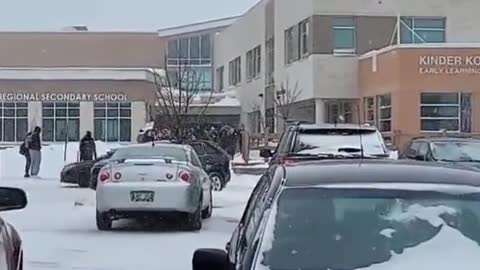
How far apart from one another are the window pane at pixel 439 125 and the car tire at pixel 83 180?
1974 centimetres

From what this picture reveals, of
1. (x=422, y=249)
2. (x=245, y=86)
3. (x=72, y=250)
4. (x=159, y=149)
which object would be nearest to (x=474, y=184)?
(x=422, y=249)

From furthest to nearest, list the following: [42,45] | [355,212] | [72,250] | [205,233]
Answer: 1. [42,45]
2. [205,233]
3. [72,250]
4. [355,212]

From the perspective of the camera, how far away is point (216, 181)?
28016 millimetres

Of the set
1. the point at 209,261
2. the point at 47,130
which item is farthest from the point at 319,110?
the point at 209,261

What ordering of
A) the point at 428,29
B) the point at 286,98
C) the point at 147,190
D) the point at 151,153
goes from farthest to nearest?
1. the point at 286,98
2. the point at 428,29
3. the point at 151,153
4. the point at 147,190

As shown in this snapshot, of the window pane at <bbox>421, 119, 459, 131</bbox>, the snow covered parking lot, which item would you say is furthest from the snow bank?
the window pane at <bbox>421, 119, 459, 131</bbox>

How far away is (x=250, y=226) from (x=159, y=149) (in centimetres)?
1272

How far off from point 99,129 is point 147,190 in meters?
44.6

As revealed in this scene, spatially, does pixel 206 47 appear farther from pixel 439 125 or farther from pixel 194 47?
pixel 439 125

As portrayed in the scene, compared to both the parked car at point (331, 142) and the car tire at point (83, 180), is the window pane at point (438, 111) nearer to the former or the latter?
the car tire at point (83, 180)

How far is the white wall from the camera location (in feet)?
216

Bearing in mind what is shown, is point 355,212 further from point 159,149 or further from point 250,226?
point 159,149

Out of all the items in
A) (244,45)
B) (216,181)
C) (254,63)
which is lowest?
(216,181)

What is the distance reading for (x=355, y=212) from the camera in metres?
5.35
